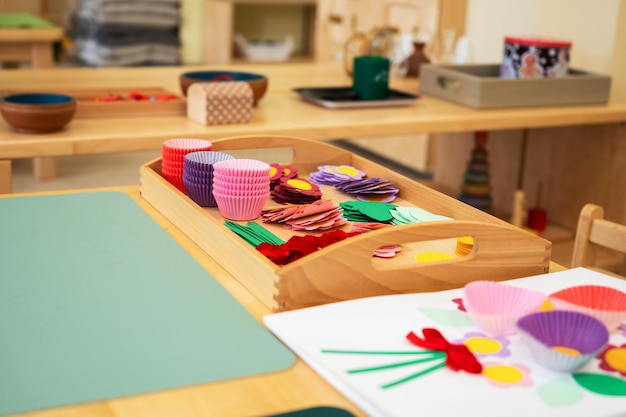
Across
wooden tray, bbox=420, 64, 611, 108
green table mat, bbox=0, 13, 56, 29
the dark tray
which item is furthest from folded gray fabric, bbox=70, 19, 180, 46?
wooden tray, bbox=420, 64, 611, 108

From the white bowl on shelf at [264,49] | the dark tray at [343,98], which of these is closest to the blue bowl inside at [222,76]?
the dark tray at [343,98]

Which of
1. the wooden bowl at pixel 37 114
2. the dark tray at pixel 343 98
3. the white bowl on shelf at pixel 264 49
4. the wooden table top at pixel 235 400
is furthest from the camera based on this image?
the white bowl on shelf at pixel 264 49

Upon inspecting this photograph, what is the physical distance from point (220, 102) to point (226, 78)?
278 millimetres

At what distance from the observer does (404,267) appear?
36.9 inches

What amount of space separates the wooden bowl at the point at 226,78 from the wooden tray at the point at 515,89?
53cm

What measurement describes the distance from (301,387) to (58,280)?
14.3 inches

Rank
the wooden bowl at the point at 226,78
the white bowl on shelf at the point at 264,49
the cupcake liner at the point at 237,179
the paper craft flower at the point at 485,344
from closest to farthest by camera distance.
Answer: the paper craft flower at the point at 485,344 → the cupcake liner at the point at 237,179 → the wooden bowl at the point at 226,78 → the white bowl on shelf at the point at 264,49

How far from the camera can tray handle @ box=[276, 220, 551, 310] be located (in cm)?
88

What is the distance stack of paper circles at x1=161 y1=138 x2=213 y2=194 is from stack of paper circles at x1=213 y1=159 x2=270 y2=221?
12 centimetres

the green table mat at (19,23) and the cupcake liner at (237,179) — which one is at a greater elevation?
the green table mat at (19,23)

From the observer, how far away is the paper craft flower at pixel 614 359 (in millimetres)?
762

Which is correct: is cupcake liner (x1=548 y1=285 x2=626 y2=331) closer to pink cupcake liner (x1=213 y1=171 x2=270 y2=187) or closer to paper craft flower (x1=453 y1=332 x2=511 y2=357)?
paper craft flower (x1=453 y1=332 x2=511 y2=357)

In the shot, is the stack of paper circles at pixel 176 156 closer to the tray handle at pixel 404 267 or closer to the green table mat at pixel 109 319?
the green table mat at pixel 109 319

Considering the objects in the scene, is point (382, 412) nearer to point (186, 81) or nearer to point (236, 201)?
point (236, 201)
